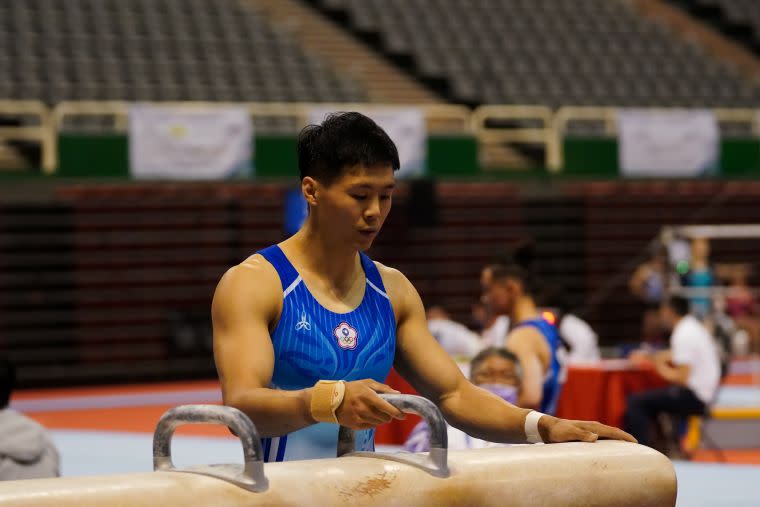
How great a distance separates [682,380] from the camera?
31.4 ft

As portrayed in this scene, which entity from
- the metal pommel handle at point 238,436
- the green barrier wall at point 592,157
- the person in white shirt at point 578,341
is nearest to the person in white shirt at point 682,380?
the person in white shirt at point 578,341

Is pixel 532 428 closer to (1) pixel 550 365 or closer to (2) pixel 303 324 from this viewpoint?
(2) pixel 303 324

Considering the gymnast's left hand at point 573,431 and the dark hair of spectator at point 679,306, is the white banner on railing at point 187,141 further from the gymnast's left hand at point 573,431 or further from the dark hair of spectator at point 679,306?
the gymnast's left hand at point 573,431

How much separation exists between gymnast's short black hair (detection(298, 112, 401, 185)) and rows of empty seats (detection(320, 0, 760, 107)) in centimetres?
1685

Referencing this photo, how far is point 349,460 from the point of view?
8.06 feet

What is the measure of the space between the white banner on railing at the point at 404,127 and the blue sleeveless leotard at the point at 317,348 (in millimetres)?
12316

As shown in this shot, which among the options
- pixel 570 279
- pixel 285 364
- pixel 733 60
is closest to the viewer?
pixel 285 364

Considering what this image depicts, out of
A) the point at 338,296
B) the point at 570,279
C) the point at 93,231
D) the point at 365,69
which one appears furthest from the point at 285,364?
the point at 365,69

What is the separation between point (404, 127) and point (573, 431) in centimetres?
1289

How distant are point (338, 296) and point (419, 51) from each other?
59.4 ft

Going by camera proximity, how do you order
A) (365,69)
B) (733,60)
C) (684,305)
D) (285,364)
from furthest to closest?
(733,60), (365,69), (684,305), (285,364)

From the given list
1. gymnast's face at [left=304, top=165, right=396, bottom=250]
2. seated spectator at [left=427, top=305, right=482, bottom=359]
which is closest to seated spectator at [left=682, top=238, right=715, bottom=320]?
seated spectator at [left=427, top=305, right=482, bottom=359]

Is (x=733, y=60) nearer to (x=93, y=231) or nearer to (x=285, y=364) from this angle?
(x=93, y=231)

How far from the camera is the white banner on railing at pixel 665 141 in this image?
16859mm
